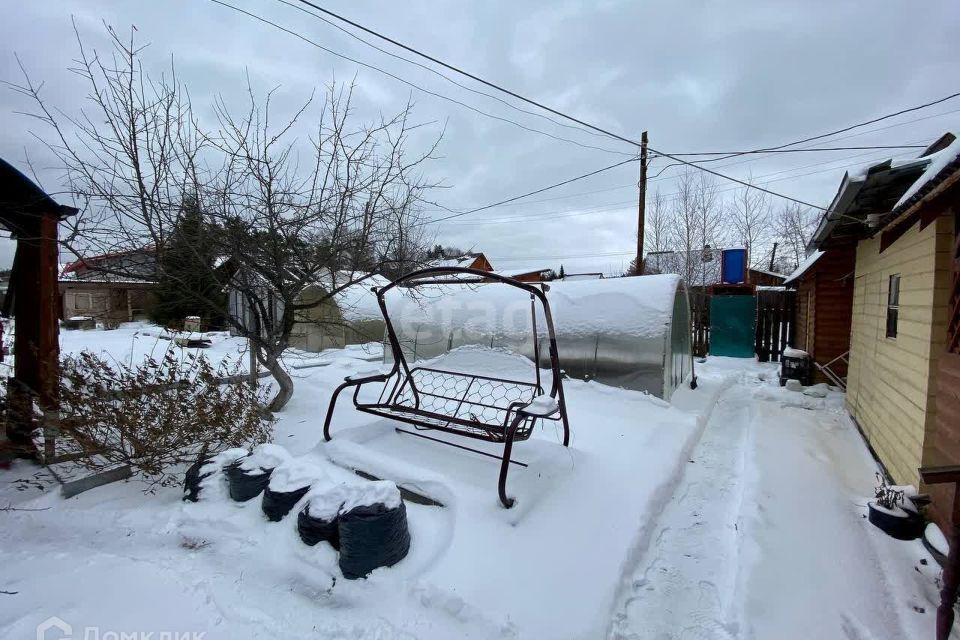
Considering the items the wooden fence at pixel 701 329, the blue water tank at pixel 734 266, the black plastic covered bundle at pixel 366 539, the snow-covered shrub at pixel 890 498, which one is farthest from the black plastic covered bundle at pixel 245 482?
the blue water tank at pixel 734 266

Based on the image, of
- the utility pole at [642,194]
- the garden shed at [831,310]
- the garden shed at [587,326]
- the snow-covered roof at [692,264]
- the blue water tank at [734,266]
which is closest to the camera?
the garden shed at [587,326]

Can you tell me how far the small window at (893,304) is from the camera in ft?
15.5

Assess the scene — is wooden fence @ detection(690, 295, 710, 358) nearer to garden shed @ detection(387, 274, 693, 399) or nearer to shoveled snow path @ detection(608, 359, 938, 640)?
garden shed @ detection(387, 274, 693, 399)

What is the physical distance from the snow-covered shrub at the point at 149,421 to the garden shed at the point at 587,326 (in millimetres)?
2798

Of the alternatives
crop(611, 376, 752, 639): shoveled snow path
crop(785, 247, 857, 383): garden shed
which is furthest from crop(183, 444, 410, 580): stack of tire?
crop(785, 247, 857, 383): garden shed

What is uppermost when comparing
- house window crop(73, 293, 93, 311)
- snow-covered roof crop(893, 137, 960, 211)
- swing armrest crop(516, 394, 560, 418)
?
snow-covered roof crop(893, 137, 960, 211)

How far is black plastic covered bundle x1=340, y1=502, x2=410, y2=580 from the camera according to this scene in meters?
2.26

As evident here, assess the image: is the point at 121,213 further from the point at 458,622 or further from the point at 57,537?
the point at 458,622

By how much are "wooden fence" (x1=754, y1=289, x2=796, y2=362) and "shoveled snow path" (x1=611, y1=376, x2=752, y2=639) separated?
9.29m

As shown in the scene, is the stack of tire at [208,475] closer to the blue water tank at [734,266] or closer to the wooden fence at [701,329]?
the wooden fence at [701,329]

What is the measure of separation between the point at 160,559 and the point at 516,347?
17.1ft

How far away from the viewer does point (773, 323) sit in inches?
467

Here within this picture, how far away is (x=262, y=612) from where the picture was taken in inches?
84.2

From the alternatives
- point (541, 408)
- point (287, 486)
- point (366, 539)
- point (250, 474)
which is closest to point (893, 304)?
point (541, 408)
